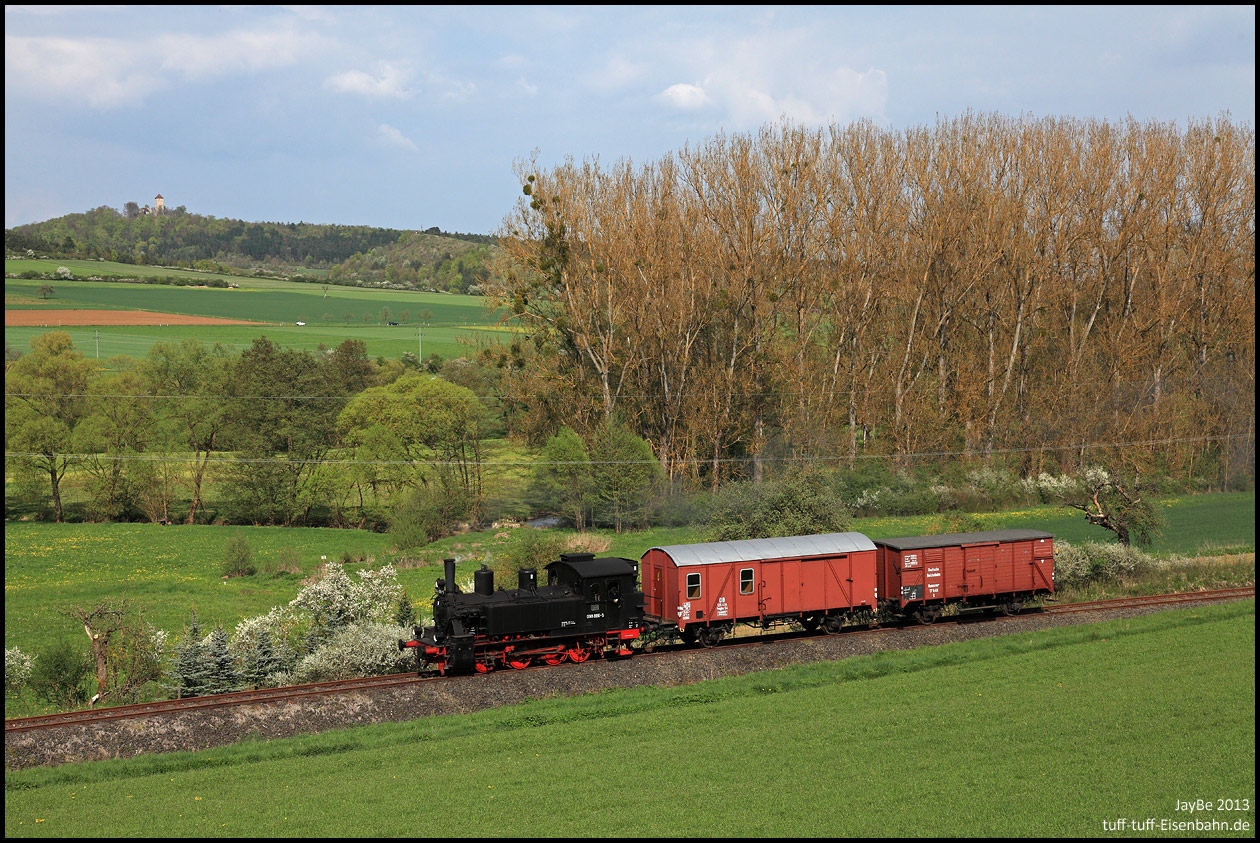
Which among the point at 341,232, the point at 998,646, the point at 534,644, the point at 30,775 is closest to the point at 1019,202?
the point at 998,646

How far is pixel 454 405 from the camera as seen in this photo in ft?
223

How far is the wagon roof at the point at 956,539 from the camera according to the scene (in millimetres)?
31306

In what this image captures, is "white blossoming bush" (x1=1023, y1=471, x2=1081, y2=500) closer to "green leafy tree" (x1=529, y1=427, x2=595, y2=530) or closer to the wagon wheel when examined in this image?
"green leafy tree" (x1=529, y1=427, x2=595, y2=530)

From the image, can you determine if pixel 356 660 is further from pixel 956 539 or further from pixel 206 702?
pixel 956 539

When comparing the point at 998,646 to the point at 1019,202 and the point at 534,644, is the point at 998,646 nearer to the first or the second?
the point at 534,644

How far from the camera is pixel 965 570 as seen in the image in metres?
31.7

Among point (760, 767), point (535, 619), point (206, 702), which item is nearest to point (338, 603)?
point (206, 702)

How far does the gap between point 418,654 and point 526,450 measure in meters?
47.5

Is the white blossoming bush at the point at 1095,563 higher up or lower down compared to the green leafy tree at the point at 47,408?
lower down

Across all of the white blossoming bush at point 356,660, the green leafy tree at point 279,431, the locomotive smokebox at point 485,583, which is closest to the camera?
the locomotive smokebox at point 485,583

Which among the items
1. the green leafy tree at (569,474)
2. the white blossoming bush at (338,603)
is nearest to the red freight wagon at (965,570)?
the white blossoming bush at (338,603)

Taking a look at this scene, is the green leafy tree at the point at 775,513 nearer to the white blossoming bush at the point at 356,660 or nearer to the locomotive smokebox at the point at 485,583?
the locomotive smokebox at the point at 485,583

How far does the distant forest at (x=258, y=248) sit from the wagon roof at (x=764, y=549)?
376ft

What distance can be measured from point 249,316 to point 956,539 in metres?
109
